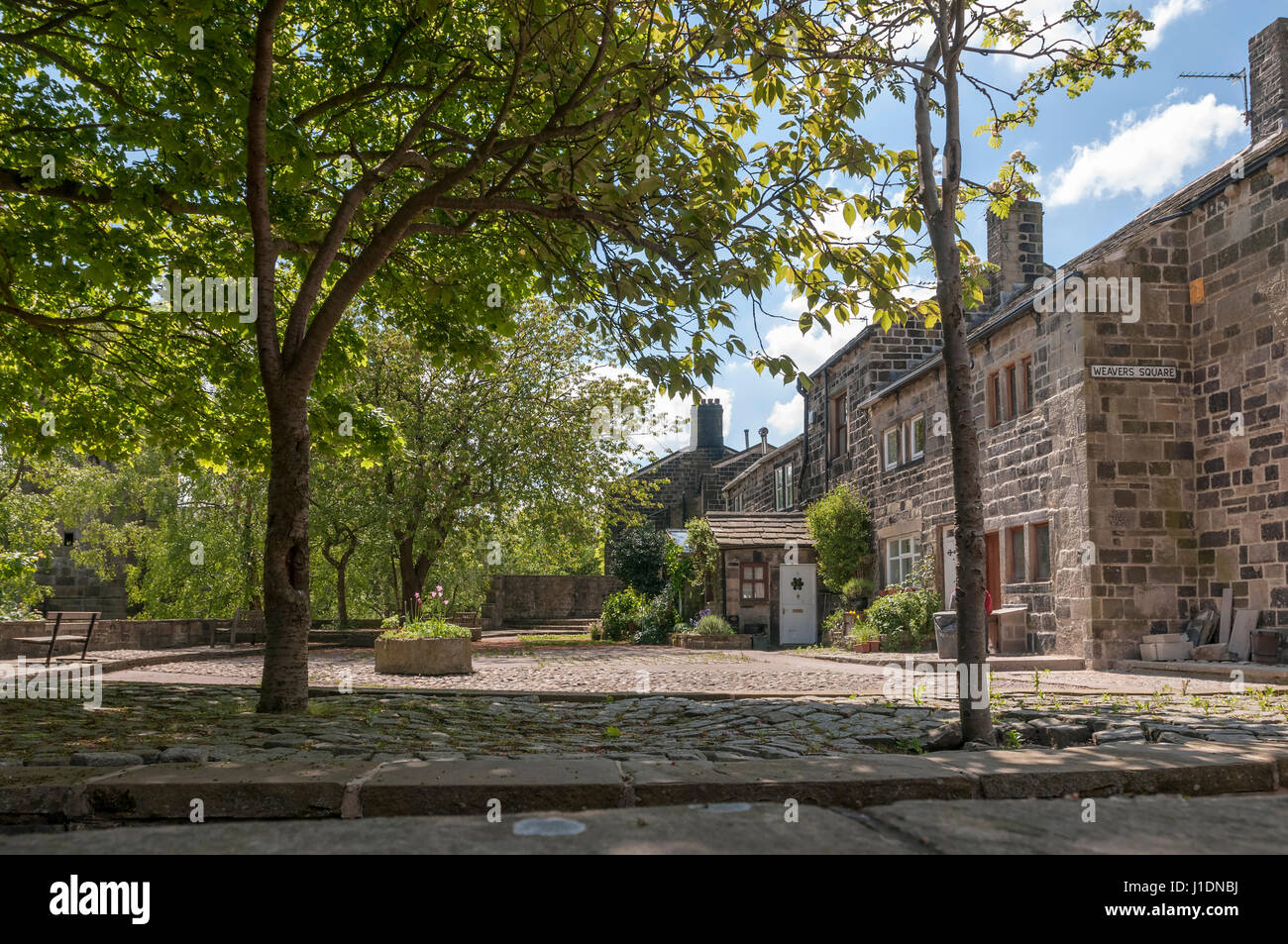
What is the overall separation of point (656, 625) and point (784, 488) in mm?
7139

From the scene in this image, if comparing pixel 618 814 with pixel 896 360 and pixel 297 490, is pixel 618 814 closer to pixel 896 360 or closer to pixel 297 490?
pixel 297 490

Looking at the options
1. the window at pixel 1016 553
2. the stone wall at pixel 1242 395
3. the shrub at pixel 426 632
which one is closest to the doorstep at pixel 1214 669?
the stone wall at pixel 1242 395

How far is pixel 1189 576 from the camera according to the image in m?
13.9

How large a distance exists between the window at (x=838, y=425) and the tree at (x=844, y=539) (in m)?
2.44

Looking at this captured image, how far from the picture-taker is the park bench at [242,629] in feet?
62.7

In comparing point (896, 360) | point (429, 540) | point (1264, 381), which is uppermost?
point (896, 360)

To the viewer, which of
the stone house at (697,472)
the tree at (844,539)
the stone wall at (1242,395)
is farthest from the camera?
the stone house at (697,472)

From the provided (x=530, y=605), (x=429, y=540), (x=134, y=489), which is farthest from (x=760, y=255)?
(x=530, y=605)

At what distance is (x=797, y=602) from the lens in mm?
24828

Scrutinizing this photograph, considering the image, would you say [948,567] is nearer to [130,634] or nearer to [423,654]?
[423,654]

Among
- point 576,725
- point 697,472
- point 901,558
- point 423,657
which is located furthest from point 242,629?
point 697,472

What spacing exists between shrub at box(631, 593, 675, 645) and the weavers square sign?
13921 millimetres

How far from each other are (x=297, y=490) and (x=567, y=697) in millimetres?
3471

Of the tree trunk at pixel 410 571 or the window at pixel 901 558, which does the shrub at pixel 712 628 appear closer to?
the window at pixel 901 558
